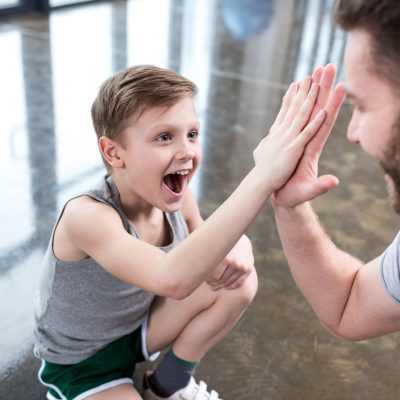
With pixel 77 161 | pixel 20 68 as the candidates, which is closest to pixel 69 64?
pixel 20 68

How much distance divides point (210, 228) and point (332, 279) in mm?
438

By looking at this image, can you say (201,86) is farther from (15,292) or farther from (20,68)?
(15,292)

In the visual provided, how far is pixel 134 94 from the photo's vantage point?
1325 mm

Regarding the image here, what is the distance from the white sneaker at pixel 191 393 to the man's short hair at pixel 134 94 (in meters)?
0.73

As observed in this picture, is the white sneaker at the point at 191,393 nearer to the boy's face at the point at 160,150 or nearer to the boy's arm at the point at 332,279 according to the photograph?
the boy's arm at the point at 332,279

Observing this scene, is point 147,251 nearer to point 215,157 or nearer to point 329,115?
point 329,115

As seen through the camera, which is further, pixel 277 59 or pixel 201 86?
pixel 277 59

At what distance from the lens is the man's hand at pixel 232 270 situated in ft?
4.73

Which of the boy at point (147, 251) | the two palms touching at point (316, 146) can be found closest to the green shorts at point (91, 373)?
the boy at point (147, 251)

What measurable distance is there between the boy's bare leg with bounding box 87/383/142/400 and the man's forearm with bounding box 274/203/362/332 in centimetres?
52

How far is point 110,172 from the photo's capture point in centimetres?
147

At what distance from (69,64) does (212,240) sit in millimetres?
3498

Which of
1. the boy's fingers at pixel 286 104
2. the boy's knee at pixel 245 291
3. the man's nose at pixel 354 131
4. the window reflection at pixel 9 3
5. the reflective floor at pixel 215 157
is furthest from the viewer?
the window reflection at pixel 9 3

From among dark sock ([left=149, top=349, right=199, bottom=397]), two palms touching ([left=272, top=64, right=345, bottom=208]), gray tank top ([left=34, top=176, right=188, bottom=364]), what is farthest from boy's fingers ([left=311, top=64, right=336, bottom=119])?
dark sock ([left=149, top=349, right=199, bottom=397])
